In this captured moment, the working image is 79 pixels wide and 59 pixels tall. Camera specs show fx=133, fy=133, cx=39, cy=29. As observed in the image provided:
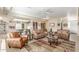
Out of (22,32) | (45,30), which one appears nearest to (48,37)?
(45,30)

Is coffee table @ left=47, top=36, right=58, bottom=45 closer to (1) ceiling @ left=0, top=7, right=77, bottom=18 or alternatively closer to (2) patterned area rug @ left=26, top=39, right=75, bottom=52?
(2) patterned area rug @ left=26, top=39, right=75, bottom=52

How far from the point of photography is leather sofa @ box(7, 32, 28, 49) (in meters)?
2.12

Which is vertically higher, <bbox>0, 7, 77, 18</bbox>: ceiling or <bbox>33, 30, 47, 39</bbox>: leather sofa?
<bbox>0, 7, 77, 18</bbox>: ceiling

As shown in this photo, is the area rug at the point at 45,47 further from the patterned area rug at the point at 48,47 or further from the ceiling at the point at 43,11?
the ceiling at the point at 43,11

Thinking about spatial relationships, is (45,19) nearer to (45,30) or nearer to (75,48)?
(45,30)

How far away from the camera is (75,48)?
84.0 inches

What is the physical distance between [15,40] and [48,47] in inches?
21.4

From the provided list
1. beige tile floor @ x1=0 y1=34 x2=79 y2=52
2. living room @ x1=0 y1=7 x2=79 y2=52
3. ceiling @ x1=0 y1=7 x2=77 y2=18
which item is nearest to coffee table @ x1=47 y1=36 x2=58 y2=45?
living room @ x1=0 y1=7 x2=79 y2=52

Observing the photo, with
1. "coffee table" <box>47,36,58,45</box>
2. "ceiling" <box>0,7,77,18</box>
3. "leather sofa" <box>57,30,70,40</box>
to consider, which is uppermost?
"ceiling" <box>0,7,77,18</box>

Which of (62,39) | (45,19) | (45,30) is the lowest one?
(62,39)

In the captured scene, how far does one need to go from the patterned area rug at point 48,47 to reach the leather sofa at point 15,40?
0.37 ft

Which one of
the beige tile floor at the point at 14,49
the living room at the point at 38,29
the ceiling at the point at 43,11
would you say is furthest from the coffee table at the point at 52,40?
the ceiling at the point at 43,11

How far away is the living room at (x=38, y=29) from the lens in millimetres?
2109
